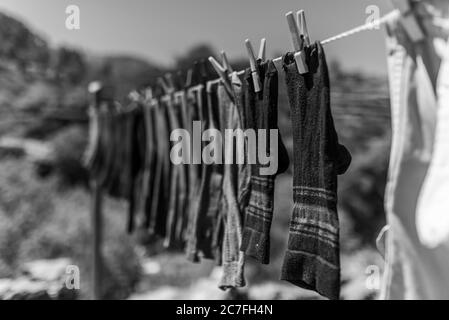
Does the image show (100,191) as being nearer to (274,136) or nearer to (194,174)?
(194,174)

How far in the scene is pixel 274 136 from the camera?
3.72ft

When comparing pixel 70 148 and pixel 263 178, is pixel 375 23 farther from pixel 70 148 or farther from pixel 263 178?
pixel 70 148

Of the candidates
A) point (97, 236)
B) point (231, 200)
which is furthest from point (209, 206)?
point (97, 236)

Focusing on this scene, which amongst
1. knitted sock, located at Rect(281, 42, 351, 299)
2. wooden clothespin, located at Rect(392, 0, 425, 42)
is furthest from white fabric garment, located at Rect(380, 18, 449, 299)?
knitted sock, located at Rect(281, 42, 351, 299)

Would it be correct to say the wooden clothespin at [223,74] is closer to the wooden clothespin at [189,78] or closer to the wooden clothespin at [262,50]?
the wooden clothespin at [262,50]

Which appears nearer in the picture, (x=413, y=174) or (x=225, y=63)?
(x=413, y=174)

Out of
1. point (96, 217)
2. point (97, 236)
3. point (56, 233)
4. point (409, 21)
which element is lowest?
point (56, 233)

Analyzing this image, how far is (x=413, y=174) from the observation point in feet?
2.69

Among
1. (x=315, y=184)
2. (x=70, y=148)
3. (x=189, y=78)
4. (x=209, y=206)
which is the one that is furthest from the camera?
(x=70, y=148)

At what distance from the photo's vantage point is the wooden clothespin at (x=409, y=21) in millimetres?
795

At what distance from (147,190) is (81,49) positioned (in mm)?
7014

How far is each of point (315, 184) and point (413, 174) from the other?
21 centimetres

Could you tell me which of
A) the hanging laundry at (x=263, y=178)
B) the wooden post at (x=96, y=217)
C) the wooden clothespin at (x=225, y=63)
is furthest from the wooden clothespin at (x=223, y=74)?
the wooden post at (x=96, y=217)

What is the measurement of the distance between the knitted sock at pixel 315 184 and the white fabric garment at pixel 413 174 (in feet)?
0.41
